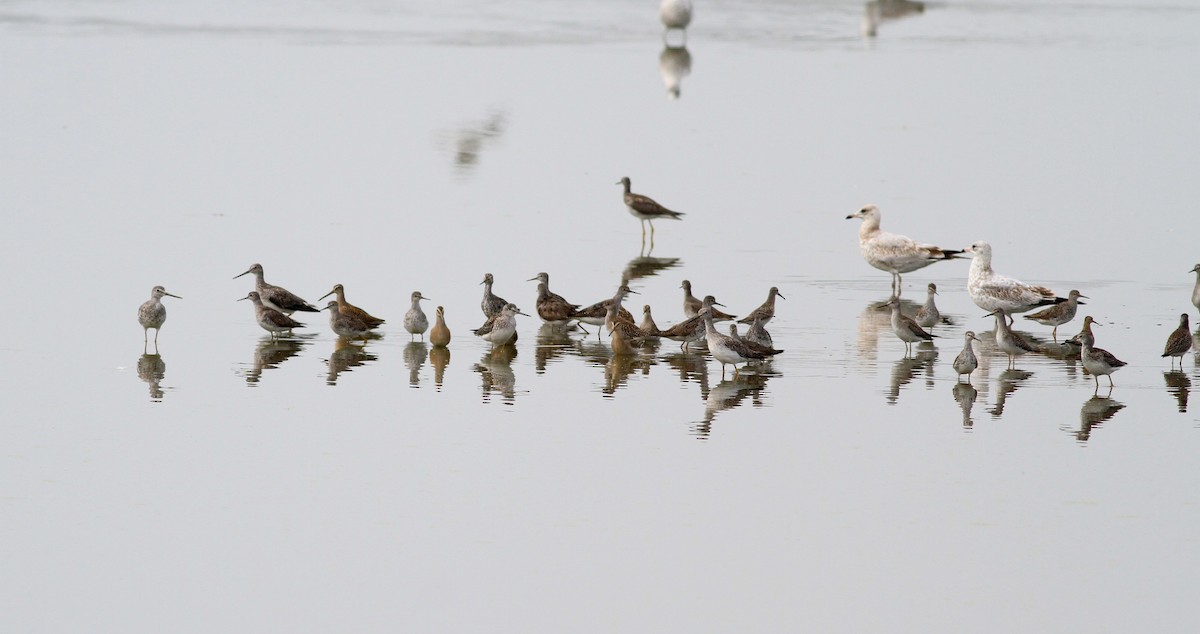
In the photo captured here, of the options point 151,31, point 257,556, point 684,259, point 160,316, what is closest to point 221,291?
point 160,316

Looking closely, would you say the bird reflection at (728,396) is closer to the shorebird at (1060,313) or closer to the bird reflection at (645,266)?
the shorebird at (1060,313)

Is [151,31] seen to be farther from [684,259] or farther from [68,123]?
[684,259]

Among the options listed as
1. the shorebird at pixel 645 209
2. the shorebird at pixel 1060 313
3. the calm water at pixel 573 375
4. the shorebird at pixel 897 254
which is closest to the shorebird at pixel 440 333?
the calm water at pixel 573 375

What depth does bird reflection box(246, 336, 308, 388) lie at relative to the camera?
13565 mm

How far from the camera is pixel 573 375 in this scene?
45.5 feet

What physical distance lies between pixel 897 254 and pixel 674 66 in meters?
21.1

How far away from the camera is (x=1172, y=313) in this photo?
16.7 metres

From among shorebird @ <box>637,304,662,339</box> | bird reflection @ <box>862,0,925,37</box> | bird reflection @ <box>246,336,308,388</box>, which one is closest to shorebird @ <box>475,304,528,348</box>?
shorebird @ <box>637,304,662,339</box>

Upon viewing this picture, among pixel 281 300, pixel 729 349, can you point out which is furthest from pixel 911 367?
pixel 281 300

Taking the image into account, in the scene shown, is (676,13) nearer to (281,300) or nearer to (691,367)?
(281,300)

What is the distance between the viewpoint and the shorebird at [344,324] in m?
15.0

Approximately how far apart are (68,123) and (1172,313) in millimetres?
19467

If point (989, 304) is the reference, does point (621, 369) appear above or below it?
below

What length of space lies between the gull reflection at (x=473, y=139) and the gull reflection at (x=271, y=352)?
10544 mm
